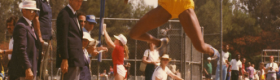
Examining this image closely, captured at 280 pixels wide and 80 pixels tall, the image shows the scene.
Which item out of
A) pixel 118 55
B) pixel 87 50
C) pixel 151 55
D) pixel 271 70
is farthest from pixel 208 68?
pixel 271 70

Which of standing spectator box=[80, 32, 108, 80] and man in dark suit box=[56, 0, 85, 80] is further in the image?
standing spectator box=[80, 32, 108, 80]

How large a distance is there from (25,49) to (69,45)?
0.61m

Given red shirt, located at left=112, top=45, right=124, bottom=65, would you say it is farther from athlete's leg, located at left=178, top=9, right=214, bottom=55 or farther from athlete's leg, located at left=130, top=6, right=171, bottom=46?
athlete's leg, located at left=178, top=9, right=214, bottom=55

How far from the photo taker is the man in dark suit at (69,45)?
595 centimetres

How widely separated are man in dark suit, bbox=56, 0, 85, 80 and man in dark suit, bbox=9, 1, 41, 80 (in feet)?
1.13

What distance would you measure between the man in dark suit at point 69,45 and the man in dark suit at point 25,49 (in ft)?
1.13

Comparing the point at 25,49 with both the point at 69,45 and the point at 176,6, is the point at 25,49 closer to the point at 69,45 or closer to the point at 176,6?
the point at 69,45

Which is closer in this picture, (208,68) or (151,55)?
(151,55)

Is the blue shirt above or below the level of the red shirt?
above

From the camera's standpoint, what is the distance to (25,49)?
5.85 m

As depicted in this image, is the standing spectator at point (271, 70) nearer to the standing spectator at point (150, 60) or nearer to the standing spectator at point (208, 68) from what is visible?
the standing spectator at point (208, 68)

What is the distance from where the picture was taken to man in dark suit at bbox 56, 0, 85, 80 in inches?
234

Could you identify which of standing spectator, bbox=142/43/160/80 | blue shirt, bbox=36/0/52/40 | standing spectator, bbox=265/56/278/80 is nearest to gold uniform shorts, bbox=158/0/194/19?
blue shirt, bbox=36/0/52/40

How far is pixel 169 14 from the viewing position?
214 inches
